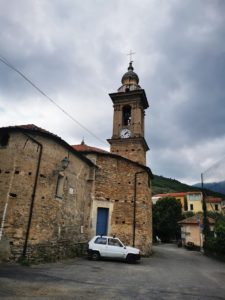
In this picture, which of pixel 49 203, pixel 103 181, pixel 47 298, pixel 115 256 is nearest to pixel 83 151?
pixel 103 181

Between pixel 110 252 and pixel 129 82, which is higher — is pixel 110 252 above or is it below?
below

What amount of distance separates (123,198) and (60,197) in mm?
6007

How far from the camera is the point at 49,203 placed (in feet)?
39.1

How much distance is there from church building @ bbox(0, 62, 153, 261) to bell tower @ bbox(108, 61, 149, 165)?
537 centimetres

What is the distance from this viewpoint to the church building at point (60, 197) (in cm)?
1057

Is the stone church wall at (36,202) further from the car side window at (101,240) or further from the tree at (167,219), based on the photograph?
the tree at (167,219)

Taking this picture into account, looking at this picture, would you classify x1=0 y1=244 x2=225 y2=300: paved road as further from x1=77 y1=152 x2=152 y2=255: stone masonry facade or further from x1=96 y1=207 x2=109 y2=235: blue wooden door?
x1=77 y1=152 x2=152 y2=255: stone masonry facade

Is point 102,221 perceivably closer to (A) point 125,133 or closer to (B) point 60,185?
(B) point 60,185

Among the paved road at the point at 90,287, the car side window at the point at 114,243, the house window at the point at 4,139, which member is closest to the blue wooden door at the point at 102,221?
the car side window at the point at 114,243

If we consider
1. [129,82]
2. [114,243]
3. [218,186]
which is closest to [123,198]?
[114,243]

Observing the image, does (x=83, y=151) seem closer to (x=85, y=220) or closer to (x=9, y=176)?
(x=85, y=220)

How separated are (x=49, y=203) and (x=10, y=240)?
2512 mm

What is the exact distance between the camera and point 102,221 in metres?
16.9

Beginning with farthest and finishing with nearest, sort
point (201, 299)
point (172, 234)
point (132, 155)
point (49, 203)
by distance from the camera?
point (172, 234) < point (132, 155) < point (49, 203) < point (201, 299)
